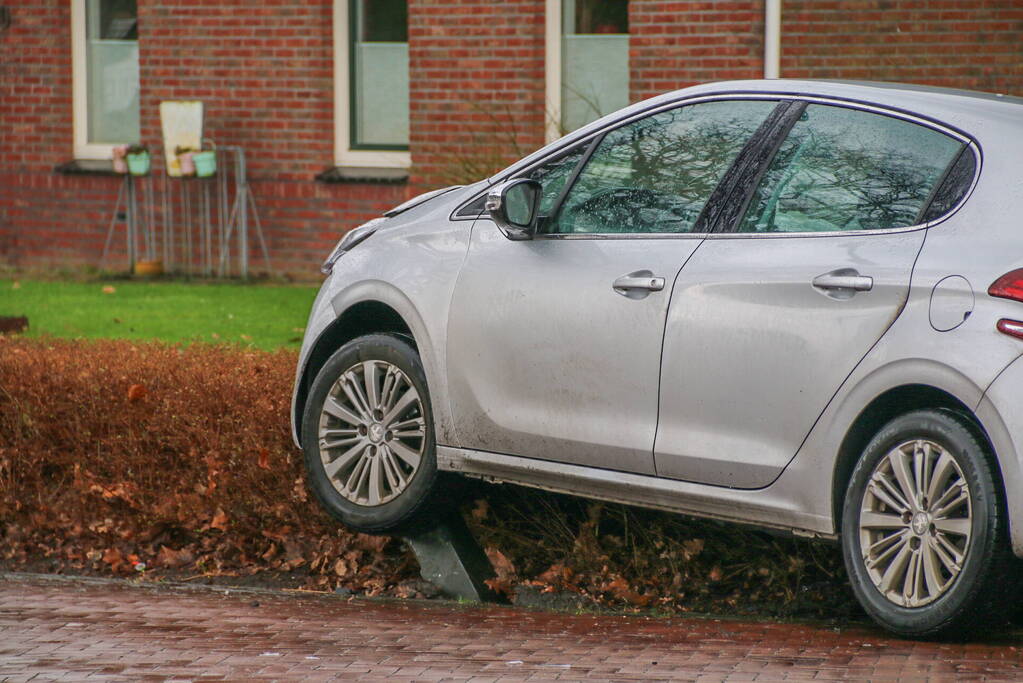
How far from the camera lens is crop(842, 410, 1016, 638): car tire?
15.8ft

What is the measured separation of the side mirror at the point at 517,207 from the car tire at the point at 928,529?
60.4 inches

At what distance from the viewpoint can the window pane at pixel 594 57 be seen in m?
15.1

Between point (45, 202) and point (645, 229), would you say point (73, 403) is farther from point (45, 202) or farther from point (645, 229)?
point (45, 202)

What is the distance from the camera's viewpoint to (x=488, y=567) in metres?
6.65

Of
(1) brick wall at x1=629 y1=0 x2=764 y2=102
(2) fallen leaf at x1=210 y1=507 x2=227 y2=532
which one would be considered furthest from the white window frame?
(2) fallen leaf at x1=210 y1=507 x2=227 y2=532

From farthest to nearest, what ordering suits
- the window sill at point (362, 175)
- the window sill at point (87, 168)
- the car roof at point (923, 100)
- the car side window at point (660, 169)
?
the window sill at point (87, 168) → the window sill at point (362, 175) → the car side window at point (660, 169) → the car roof at point (923, 100)

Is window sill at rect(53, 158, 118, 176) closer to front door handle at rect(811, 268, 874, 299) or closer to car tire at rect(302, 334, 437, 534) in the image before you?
car tire at rect(302, 334, 437, 534)

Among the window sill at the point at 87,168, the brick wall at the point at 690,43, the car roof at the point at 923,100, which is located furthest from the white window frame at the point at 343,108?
the car roof at the point at 923,100

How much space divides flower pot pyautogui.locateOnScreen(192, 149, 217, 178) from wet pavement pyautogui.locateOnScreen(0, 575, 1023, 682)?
10019mm

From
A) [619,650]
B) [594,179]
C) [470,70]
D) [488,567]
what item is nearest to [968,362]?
[619,650]

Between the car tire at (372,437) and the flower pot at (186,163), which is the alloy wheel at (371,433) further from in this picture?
the flower pot at (186,163)

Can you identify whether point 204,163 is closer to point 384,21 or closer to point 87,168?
point 87,168

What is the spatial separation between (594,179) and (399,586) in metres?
1.79

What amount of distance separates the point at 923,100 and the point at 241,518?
10.8 ft
